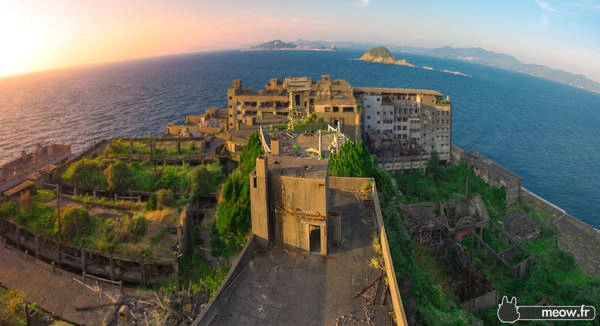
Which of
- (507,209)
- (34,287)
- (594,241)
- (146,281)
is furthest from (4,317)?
(594,241)

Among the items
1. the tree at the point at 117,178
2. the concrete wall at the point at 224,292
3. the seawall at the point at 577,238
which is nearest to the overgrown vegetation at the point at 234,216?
the concrete wall at the point at 224,292

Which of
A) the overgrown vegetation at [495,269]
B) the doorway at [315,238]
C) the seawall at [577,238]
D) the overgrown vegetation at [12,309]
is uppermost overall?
the doorway at [315,238]

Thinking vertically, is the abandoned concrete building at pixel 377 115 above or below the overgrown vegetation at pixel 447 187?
above

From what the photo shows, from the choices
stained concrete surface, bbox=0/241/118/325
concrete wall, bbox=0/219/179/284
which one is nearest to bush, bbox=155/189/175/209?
concrete wall, bbox=0/219/179/284

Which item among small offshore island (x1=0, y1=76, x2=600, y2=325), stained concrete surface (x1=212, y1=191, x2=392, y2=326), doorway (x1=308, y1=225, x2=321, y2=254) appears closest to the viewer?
stained concrete surface (x1=212, y1=191, x2=392, y2=326)

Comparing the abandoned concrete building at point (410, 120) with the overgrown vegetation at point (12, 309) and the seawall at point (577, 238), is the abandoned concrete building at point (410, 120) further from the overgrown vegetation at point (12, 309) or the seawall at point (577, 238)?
the overgrown vegetation at point (12, 309)

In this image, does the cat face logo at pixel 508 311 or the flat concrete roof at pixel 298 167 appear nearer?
the flat concrete roof at pixel 298 167

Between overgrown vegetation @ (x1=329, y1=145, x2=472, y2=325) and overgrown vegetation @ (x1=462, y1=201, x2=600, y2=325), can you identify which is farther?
overgrown vegetation @ (x1=462, y1=201, x2=600, y2=325)

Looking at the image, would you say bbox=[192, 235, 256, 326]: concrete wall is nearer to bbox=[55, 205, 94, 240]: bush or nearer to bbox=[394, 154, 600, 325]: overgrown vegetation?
bbox=[394, 154, 600, 325]: overgrown vegetation
